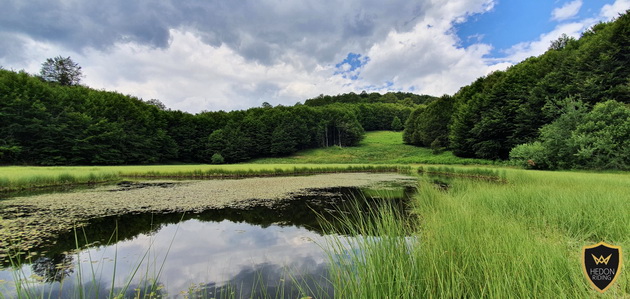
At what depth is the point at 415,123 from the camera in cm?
5516

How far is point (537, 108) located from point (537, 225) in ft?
104

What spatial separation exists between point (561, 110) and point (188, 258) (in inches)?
1104

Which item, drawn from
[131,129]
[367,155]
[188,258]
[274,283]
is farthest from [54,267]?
[131,129]

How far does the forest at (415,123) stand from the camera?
19.6 m

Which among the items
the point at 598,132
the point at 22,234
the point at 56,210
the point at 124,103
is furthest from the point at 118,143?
the point at 598,132

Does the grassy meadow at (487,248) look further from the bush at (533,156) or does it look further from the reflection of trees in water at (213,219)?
the bush at (533,156)

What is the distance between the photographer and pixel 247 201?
10.6 m

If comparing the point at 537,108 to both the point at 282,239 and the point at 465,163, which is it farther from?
the point at 282,239

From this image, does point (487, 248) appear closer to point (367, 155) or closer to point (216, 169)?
point (216, 169)

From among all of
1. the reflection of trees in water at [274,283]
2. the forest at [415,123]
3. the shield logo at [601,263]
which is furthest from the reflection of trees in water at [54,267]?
the forest at [415,123]

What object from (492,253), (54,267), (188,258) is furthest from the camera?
(188,258)

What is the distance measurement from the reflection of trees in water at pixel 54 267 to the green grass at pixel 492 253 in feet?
13.2

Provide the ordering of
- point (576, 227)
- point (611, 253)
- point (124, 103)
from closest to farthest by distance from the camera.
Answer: point (611, 253) < point (576, 227) < point (124, 103)

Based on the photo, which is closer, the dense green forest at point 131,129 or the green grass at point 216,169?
the green grass at point 216,169
